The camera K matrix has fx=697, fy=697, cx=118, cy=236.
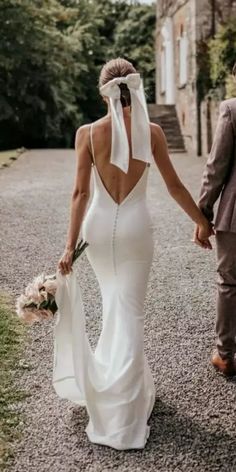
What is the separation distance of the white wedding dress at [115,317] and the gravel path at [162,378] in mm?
134

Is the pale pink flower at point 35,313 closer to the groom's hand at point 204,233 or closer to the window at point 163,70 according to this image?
the groom's hand at point 204,233

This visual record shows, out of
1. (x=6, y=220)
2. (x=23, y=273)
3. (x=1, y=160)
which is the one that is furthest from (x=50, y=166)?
(x=23, y=273)

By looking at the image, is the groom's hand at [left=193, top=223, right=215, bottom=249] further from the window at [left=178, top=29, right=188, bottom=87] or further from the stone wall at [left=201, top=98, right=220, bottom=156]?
the window at [left=178, top=29, right=188, bottom=87]

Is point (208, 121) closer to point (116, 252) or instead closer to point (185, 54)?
point (185, 54)

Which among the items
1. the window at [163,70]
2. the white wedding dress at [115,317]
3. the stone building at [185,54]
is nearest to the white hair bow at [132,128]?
the white wedding dress at [115,317]

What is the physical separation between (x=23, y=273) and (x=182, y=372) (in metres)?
2.85

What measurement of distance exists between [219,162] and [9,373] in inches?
67.5

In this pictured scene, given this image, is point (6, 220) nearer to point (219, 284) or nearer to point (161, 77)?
point (219, 284)

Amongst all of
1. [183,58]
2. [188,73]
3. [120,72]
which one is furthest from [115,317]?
[183,58]

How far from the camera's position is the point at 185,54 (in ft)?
72.6

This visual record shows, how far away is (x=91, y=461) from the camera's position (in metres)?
3.02

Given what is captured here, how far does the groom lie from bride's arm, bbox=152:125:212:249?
0.08m

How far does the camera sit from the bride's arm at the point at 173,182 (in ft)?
10.8

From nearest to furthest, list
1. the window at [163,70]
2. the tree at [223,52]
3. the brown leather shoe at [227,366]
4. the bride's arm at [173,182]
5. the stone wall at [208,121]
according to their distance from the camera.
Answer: the bride's arm at [173,182] → the brown leather shoe at [227,366] → the tree at [223,52] → the stone wall at [208,121] → the window at [163,70]
